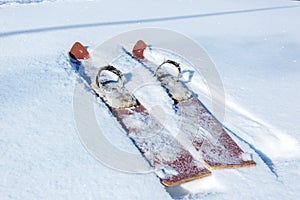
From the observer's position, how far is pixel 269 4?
22.6 feet

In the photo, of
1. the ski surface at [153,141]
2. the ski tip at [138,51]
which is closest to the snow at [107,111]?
the ski surface at [153,141]

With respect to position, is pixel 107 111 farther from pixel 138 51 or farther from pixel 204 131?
pixel 138 51

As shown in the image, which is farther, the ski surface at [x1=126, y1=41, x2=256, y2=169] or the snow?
the ski surface at [x1=126, y1=41, x2=256, y2=169]

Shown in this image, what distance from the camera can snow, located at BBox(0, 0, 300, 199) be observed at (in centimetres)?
Answer: 187

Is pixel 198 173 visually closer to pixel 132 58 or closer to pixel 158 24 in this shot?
pixel 132 58

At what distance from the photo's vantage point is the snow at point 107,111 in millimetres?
1872

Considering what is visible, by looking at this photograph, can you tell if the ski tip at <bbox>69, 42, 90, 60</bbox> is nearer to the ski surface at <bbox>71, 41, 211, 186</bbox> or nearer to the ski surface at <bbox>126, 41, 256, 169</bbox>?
the ski surface at <bbox>71, 41, 211, 186</bbox>

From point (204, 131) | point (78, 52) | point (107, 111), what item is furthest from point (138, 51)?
point (204, 131)

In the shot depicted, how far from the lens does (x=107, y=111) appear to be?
8.23 feet

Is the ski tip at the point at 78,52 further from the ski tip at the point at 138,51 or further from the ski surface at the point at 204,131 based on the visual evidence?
the ski surface at the point at 204,131

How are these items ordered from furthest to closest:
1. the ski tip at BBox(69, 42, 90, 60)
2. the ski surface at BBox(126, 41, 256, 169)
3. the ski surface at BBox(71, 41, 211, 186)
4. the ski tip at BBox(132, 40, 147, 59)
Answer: the ski tip at BBox(132, 40, 147, 59)
the ski tip at BBox(69, 42, 90, 60)
the ski surface at BBox(126, 41, 256, 169)
the ski surface at BBox(71, 41, 211, 186)

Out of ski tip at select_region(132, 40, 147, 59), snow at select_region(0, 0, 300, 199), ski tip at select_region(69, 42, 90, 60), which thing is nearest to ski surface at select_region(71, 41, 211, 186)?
snow at select_region(0, 0, 300, 199)

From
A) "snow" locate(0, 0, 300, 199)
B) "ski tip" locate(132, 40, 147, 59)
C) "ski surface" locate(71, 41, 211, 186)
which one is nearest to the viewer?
"snow" locate(0, 0, 300, 199)

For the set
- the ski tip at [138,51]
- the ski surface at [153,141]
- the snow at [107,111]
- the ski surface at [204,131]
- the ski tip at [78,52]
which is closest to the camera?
the snow at [107,111]
